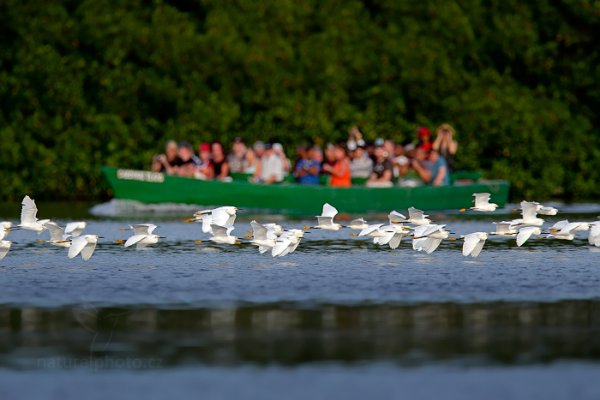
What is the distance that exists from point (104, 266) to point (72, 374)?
7.49 meters

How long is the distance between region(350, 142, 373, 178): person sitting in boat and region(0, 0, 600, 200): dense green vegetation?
4782 millimetres

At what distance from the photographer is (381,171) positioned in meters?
32.8

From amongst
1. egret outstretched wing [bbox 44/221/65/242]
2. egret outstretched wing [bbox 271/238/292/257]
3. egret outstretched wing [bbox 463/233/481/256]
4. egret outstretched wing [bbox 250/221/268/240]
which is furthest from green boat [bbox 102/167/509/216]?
egret outstretched wing [bbox 44/221/65/242]

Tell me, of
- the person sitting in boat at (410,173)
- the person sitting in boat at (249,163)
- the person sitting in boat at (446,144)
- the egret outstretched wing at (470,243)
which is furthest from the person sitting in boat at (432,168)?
the egret outstretched wing at (470,243)

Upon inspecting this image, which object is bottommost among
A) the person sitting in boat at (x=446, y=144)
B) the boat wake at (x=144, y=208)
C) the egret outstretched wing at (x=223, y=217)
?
the boat wake at (x=144, y=208)

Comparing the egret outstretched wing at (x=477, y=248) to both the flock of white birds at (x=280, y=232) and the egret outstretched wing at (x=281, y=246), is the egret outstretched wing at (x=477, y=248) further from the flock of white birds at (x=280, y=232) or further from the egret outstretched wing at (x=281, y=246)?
the egret outstretched wing at (x=281, y=246)

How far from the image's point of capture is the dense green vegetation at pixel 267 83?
40219 millimetres

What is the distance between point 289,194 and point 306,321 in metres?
18.5

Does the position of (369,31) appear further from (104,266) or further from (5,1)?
(104,266)

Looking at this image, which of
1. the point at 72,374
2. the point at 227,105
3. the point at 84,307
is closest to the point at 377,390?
the point at 72,374

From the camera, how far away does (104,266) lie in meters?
18.4

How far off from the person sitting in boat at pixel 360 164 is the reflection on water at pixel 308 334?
20.1m

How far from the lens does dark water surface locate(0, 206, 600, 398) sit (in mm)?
10867

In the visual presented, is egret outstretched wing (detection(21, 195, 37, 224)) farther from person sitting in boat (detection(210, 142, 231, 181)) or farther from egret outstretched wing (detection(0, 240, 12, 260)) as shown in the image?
person sitting in boat (detection(210, 142, 231, 181))
